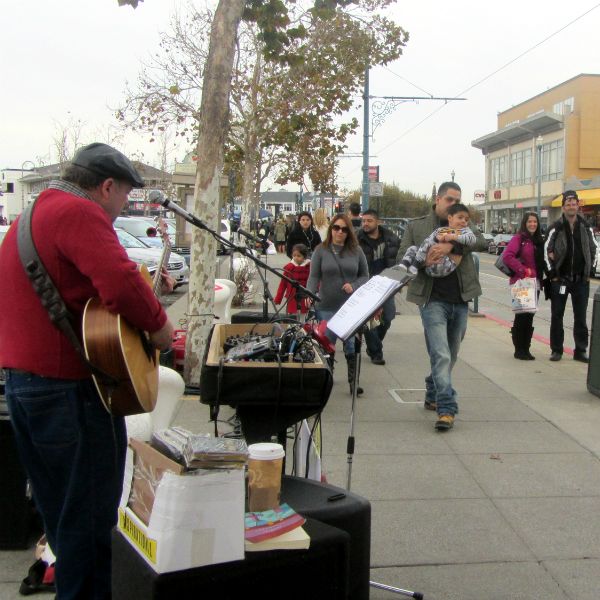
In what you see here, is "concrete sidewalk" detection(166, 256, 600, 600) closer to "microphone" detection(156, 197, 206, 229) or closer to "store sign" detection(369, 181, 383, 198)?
"microphone" detection(156, 197, 206, 229)

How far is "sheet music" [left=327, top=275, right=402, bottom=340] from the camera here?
345cm

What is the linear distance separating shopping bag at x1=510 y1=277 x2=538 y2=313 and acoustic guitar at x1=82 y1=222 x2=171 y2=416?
6.73 metres

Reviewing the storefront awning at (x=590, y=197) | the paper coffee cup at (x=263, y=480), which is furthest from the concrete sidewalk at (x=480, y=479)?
the storefront awning at (x=590, y=197)

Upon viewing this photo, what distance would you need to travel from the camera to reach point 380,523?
4180 millimetres

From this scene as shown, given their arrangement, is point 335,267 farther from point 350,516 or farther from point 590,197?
point 590,197

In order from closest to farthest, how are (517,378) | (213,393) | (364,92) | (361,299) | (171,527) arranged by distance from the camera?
(171,527) → (213,393) → (361,299) → (517,378) → (364,92)

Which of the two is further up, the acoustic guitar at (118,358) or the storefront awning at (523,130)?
the storefront awning at (523,130)

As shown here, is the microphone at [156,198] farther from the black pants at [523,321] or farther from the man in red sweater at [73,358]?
the black pants at [523,321]

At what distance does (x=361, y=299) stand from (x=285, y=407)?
646 mm

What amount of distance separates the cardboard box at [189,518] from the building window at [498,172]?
66.8m

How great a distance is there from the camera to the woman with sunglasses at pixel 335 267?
24.1 feet

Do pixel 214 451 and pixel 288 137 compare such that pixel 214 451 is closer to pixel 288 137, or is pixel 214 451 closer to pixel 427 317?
pixel 427 317

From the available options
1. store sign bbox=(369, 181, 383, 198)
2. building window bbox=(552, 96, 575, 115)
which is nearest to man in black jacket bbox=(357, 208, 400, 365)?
store sign bbox=(369, 181, 383, 198)

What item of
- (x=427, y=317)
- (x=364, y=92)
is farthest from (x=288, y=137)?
(x=427, y=317)
